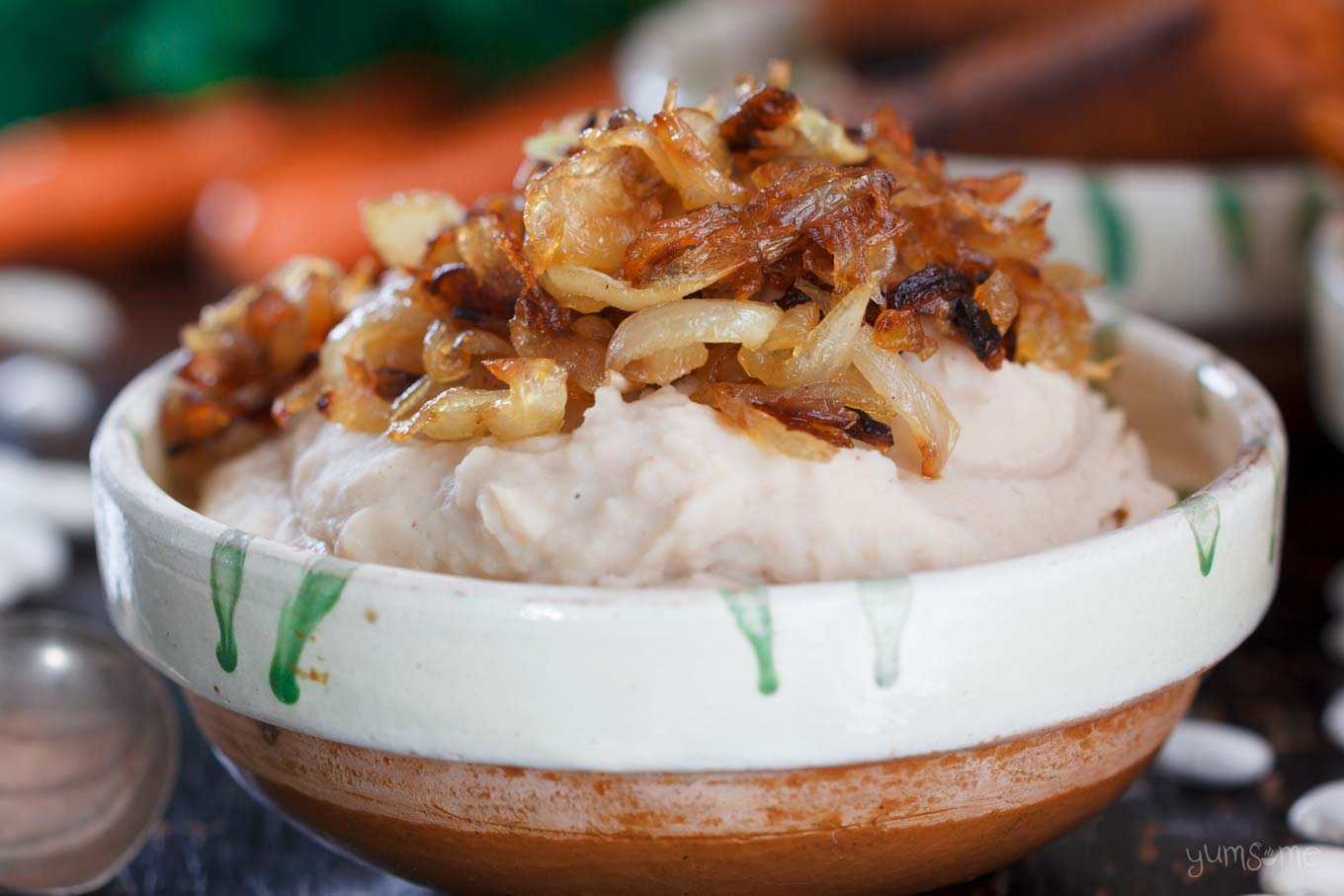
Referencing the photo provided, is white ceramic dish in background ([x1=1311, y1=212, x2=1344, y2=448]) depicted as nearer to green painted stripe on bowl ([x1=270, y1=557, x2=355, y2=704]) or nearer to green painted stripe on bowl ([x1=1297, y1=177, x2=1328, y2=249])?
green painted stripe on bowl ([x1=1297, y1=177, x2=1328, y2=249])

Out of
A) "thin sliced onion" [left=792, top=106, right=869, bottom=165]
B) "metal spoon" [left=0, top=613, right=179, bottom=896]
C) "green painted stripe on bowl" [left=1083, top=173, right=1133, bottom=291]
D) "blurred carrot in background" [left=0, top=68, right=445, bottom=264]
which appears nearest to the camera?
"thin sliced onion" [left=792, top=106, right=869, bottom=165]

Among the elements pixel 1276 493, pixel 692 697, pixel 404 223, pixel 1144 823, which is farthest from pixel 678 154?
pixel 1144 823

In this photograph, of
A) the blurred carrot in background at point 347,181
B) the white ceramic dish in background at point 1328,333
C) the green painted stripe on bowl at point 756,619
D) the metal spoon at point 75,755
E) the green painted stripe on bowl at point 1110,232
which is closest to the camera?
the green painted stripe on bowl at point 756,619

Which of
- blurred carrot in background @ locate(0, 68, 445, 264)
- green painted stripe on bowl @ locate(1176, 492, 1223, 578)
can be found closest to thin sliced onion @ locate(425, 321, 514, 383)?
green painted stripe on bowl @ locate(1176, 492, 1223, 578)

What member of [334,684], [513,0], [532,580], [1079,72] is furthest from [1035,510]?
[513,0]

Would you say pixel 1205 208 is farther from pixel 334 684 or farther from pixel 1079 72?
pixel 334 684

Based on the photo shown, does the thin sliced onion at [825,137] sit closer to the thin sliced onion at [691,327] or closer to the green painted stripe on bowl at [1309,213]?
the thin sliced onion at [691,327]

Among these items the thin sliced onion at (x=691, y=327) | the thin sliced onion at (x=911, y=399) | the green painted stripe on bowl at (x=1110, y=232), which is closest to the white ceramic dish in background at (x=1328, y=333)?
the green painted stripe on bowl at (x=1110, y=232)
